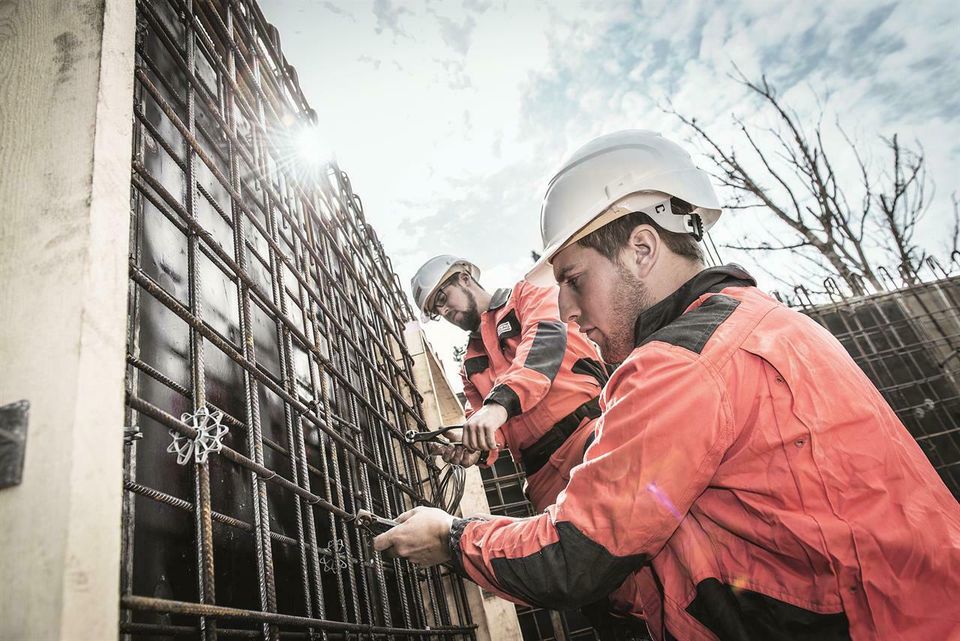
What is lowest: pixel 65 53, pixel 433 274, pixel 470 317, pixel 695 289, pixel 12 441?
pixel 12 441

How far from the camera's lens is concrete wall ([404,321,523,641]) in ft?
11.7

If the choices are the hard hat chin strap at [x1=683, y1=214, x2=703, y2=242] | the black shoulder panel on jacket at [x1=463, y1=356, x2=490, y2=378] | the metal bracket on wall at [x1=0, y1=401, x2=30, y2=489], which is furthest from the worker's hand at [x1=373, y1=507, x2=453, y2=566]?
the black shoulder panel on jacket at [x1=463, y1=356, x2=490, y2=378]

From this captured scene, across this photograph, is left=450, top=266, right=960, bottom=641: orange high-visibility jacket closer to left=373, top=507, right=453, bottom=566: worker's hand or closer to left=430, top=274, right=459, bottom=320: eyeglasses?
left=373, top=507, right=453, bottom=566: worker's hand

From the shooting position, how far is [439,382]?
553cm

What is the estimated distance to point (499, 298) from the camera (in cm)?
379

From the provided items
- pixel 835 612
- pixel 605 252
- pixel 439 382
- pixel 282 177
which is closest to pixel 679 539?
pixel 835 612

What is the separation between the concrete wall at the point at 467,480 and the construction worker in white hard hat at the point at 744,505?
96.5 inches

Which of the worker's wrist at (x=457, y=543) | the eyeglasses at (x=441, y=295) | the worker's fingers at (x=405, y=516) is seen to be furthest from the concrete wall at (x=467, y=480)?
the worker's wrist at (x=457, y=543)

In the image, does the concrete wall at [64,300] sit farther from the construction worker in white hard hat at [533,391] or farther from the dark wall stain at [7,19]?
the construction worker in white hard hat at [533,391]

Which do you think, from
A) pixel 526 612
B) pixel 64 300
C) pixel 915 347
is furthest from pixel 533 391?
pixel 915 347

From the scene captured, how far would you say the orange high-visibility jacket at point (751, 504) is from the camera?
1069mm

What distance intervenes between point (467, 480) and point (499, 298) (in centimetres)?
168

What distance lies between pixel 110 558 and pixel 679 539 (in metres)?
1.30

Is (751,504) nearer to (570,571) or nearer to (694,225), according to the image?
(570,571)
